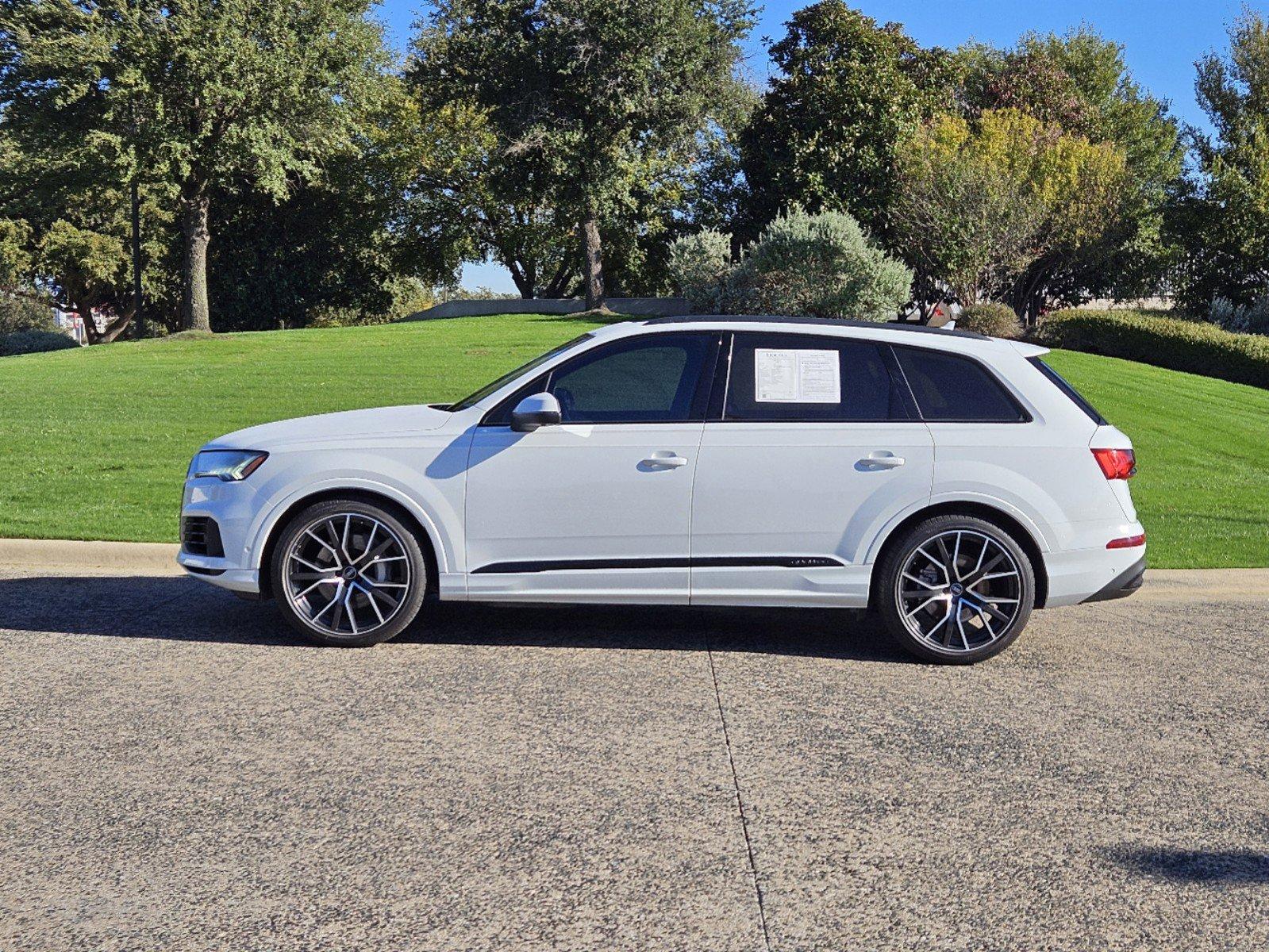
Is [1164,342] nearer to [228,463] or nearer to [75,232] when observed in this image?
[228,463]

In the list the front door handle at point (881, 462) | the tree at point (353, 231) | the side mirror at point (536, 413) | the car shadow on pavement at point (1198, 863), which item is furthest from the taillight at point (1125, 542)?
the tree at point (353, 231)

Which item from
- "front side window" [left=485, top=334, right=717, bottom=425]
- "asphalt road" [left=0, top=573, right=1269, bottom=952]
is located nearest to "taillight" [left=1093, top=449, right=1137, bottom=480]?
"asphalt road" [left=0, top=573, right=1269, bottom=952]

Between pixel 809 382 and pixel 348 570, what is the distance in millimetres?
2619

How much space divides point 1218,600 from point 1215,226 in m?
33.1

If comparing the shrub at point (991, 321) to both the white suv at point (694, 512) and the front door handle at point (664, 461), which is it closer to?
the white suv at point (694, 512)

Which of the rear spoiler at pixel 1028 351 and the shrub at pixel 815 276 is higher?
the shrub at pixel 815 276

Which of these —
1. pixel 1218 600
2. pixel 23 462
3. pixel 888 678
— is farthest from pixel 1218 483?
pixel 23 462

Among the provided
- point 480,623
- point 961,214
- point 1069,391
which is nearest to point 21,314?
point 961,214

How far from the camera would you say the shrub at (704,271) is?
28.5 meters

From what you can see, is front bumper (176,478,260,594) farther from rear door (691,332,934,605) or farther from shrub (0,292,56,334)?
shrub (0,292,56,334)

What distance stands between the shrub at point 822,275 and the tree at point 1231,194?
15.4 m

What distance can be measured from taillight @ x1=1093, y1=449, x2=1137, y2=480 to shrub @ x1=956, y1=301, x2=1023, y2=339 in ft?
78.6

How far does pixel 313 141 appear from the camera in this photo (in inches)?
1480

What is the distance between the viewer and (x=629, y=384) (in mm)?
6648
